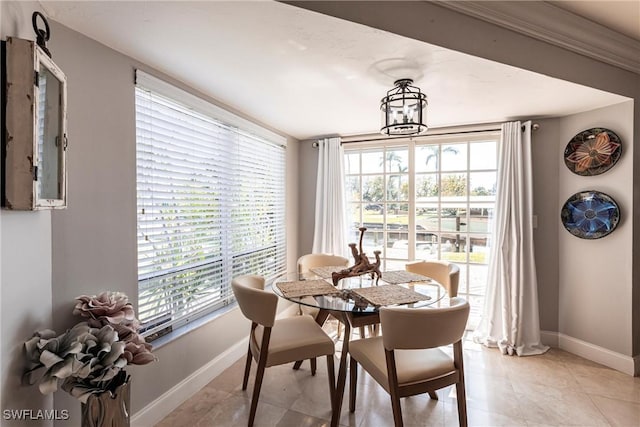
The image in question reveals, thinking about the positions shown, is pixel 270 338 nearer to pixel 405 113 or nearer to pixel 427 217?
pixel 405 113

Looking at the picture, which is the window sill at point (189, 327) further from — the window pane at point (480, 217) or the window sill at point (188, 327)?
the window pane at point (480, 217)

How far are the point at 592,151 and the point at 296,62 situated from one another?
2622 mm

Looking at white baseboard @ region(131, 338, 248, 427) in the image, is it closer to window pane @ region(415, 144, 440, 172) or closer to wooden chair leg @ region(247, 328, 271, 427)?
wooden chair leg @ region(247, 328, 271, 427)

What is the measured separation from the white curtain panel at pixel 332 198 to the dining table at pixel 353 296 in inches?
42.3

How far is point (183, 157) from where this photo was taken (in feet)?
7.02

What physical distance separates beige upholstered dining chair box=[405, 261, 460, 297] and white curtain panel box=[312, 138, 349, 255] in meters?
0.94

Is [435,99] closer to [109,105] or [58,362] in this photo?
[109,105]

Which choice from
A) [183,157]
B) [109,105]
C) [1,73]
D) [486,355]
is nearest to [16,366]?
[1,73]

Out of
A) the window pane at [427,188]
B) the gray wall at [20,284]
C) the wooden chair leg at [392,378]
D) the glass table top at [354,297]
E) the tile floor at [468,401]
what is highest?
the window pane at [427,188]

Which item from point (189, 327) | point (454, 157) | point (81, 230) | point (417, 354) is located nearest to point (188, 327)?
point (189, 327)

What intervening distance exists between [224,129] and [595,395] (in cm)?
343

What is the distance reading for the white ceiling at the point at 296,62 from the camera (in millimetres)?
1350

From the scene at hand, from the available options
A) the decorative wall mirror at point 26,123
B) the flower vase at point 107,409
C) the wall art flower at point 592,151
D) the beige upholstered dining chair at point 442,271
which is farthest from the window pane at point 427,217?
the decorative wall mirror at point 26,123

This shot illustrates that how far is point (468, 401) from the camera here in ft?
7.06
